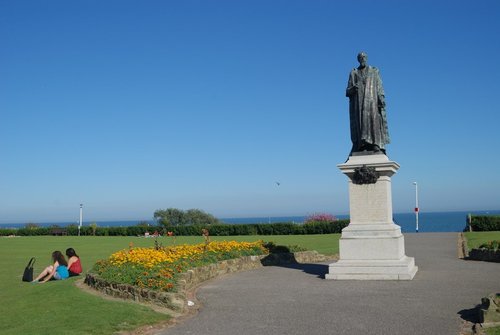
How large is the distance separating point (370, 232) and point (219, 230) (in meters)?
27.7

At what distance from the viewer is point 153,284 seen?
33.3ft

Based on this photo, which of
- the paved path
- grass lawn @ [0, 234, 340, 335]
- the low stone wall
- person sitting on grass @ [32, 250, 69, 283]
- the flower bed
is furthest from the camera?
person sitting on grass @ [32, 250, 69, 283]

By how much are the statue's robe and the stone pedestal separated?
52 cm

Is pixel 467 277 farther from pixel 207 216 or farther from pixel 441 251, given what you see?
pixel 207 216

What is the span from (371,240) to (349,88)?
406 centimetres

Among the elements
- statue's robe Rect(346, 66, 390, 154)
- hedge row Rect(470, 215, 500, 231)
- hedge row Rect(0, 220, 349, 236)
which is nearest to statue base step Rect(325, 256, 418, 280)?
statue's robe Rect(346, 66, 390, 154)

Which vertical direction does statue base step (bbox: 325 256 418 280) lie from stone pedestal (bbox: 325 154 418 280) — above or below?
below

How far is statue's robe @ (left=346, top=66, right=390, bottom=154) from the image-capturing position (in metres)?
13.4

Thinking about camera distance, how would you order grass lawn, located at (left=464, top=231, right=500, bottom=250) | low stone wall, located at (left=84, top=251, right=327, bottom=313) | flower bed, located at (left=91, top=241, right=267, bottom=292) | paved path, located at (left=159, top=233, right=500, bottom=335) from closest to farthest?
paved path, located at (left=159, top=233, right=500, bottom=335) → low stone wall, located at (left=84, top=251, right=327, bottom=313) → flower bed, located at (left=91, top=241, right=267, bottom=292) → grass lawn, located at (left=464, top=231, right=500, bottom=250)

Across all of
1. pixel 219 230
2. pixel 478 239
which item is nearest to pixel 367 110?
pixel 478 239

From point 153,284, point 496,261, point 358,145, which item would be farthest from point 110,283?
point 496,261

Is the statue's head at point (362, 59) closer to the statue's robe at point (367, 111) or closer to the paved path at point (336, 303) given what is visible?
the statue's robe at point (367, 111)

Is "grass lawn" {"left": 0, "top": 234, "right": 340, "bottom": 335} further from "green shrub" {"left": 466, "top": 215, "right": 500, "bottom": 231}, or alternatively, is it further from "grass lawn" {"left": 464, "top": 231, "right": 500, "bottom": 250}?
"green shrub" {"left": 466, "top": 215, "right": 500, "bottom": 231}

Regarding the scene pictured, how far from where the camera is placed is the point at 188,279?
11867 mm
